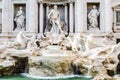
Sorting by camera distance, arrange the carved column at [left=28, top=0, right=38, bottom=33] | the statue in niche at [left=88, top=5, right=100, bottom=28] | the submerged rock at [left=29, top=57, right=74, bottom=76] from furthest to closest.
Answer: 1. the statue in niche at [left=88, top=5, right=100, bottom=28]
2. the carved column at [left=28, top=0, right=38, bottom=33]
3. the submerged rock at [left=29, top=57, right=74, bottom=76]

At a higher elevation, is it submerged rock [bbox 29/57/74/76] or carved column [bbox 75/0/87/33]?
carved column [bbox 75/0/87/33]

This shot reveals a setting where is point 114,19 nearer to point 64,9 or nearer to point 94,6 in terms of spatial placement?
point 94,6

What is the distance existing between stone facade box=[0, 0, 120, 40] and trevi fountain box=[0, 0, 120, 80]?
0.07m

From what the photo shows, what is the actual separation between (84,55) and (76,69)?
3.40 ft

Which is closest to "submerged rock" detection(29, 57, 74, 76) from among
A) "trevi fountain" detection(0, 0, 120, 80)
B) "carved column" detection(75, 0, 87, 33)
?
"trevi fountain" detection(0, 0, 120, 80)

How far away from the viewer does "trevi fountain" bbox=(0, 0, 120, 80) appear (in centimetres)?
1309

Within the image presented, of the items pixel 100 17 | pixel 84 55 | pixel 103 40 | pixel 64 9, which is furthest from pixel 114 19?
pixel 84 55

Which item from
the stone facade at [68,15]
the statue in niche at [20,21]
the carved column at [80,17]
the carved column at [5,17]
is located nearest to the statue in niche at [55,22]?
the stone facade at [68,15]

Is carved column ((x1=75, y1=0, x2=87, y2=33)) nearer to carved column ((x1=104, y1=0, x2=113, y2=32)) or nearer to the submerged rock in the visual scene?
carved column ((x1=104, y1=0, x2=113, y2=32))

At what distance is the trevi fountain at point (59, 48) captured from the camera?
13.1 m

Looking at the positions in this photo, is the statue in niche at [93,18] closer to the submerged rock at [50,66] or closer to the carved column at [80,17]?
the carved column at [80,17]

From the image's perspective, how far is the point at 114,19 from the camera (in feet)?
60.4

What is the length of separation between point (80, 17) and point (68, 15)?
1258 millimetres

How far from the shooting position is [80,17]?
1777 centimetres
